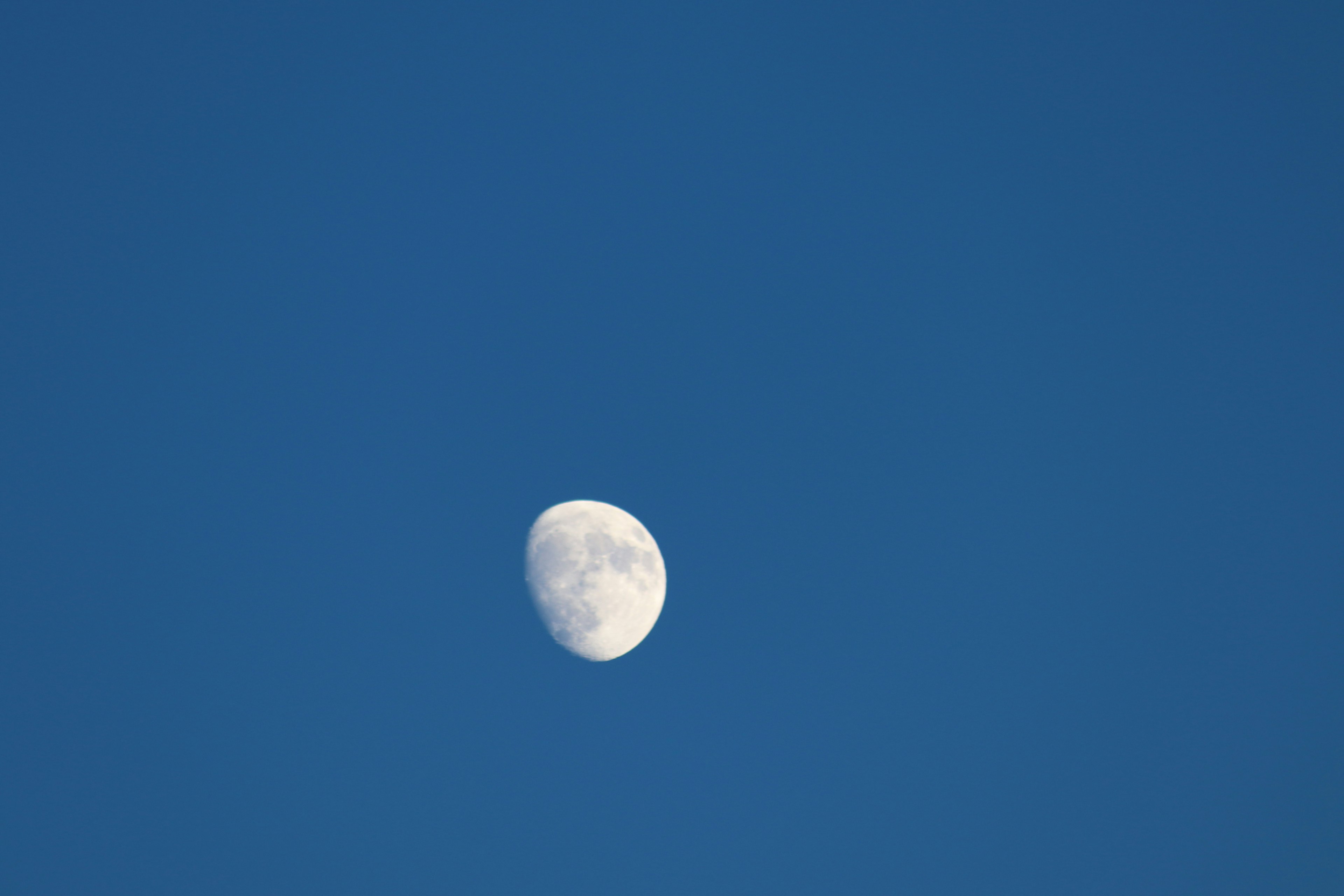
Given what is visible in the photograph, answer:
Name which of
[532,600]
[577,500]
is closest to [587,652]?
[532,600]

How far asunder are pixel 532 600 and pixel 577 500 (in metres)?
0.57

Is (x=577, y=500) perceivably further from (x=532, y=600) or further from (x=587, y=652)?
(x=587, y=652)

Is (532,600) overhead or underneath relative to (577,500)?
underneath

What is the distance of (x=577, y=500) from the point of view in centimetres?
372

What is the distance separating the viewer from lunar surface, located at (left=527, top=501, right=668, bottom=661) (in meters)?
3.69

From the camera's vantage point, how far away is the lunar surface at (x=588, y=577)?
12.1 feet

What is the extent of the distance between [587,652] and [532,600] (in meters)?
0.40

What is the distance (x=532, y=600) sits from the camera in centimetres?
368

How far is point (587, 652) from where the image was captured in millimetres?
3705

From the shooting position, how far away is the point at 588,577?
3.72 metres

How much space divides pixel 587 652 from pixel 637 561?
537mm

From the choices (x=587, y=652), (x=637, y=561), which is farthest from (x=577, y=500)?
(x=587, y=652)

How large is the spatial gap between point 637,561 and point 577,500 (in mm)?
464

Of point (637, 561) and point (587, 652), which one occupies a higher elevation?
point (637, 561)
